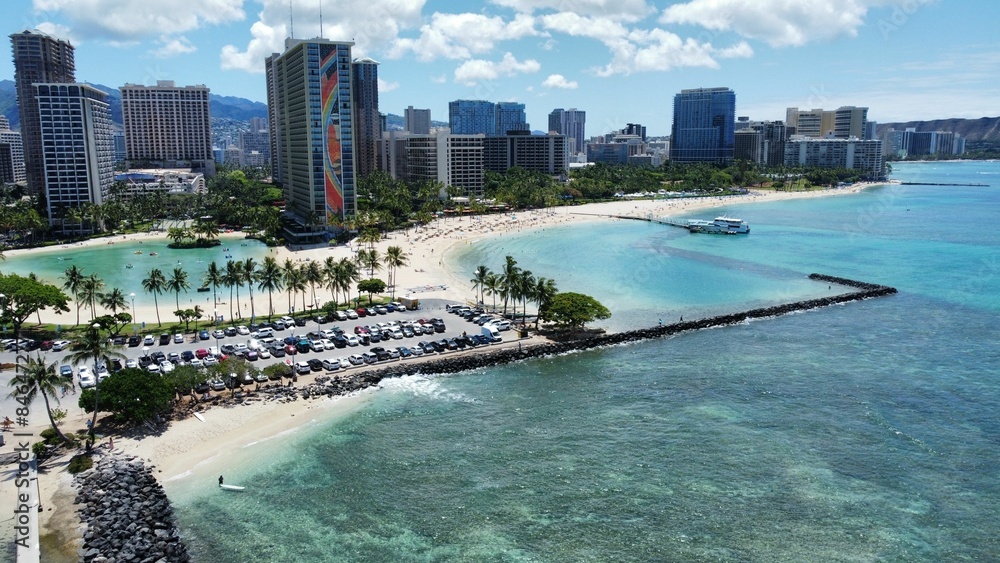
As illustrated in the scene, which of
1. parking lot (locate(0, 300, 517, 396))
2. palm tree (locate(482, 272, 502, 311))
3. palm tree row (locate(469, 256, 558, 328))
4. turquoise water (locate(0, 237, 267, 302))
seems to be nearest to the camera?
parking lot (locate(0, 300, 517, 396))

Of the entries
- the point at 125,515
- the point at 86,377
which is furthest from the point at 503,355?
the point at 125,515

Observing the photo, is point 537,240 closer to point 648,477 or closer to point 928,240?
point 928,240

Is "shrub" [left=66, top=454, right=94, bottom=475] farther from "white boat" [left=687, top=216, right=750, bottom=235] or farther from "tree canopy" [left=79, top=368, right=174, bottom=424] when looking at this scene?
"white boat" [left=687, top=216, right=750, bottom=235]

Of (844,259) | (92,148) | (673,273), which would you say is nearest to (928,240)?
(844,259)

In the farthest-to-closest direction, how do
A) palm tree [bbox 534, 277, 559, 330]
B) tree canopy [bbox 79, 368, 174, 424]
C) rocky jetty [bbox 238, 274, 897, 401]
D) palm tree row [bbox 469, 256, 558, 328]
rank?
palm tree row [bbox 469, 256, 558, 328]
palm tree [bbox 534, 277, 559, 330]
rocky jetty [bbox 238, 274, 897, 401]
tree canopy [bbox 79, 368, 174, 424]

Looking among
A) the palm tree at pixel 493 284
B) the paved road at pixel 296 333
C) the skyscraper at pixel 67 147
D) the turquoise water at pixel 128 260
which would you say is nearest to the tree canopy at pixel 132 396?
the paved road at pixel 296 333

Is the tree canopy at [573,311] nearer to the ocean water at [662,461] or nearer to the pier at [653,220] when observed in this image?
the ocean water at [662,461]

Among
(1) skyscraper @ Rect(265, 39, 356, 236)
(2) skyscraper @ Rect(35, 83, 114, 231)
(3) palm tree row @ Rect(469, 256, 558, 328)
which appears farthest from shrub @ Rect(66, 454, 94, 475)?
(2) skyscraper @ Rect(35, 83, 114, 231)
